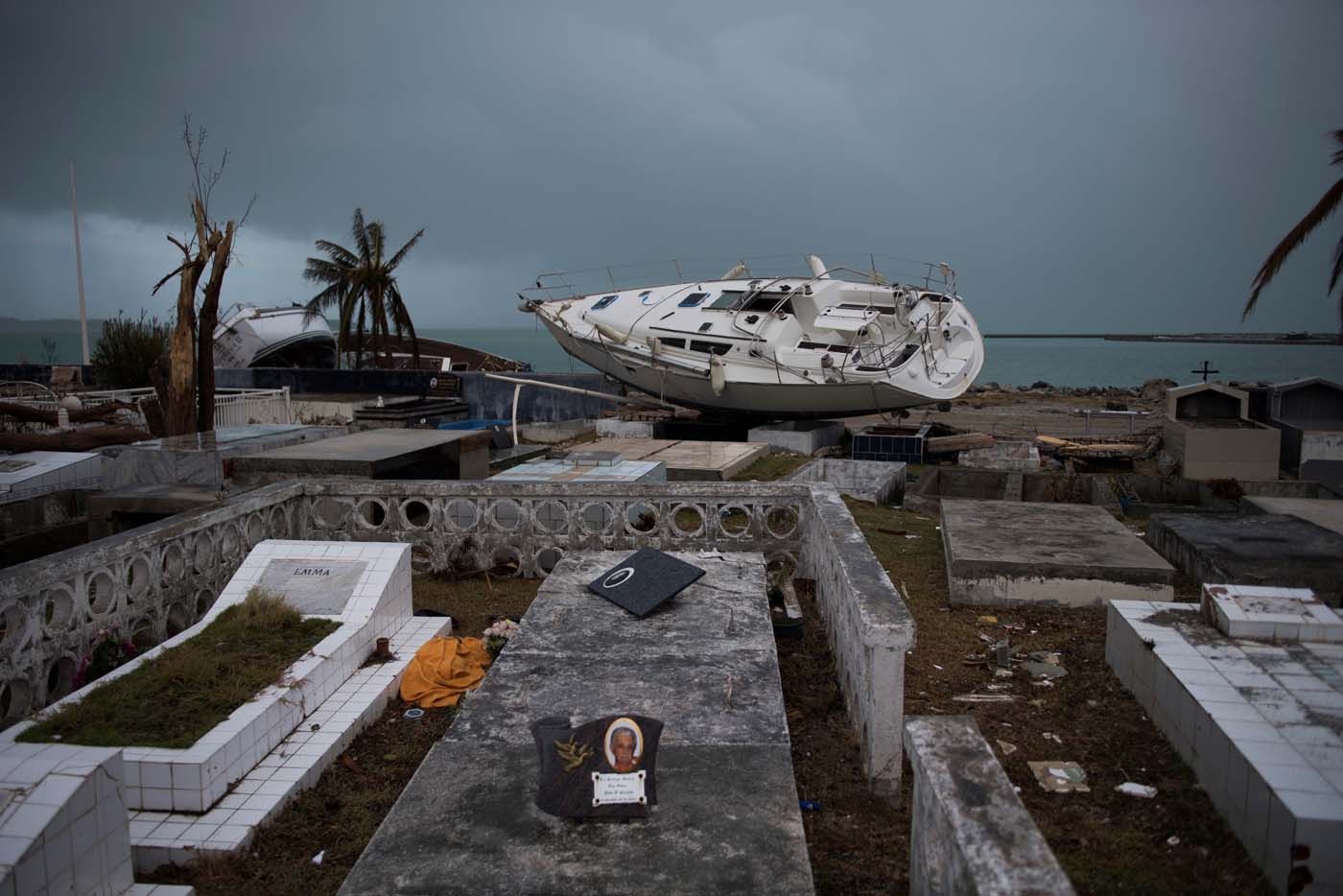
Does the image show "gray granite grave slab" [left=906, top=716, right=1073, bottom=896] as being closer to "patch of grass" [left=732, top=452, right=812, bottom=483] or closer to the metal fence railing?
"patch of grass" [left=732, top=452, right=812, bottom=483]

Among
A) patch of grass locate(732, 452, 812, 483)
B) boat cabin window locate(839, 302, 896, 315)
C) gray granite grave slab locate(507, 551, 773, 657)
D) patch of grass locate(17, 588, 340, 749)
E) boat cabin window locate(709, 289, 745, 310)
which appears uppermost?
boat cabin window locate(709, 289, 745, 310)

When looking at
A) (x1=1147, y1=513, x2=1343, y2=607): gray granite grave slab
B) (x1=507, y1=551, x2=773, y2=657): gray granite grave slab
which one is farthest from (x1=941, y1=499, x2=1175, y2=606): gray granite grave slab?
(x1=507, y1=551, x2=773, y2=657): gray granite grave slab

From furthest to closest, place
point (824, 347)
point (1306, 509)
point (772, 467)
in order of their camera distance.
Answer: point (824, 347), point (772, 467), point (1306, 509)

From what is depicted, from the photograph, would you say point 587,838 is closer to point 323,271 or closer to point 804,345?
point 804,345

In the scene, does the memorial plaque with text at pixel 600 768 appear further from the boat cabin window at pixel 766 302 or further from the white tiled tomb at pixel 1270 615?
the boat cabin window at pixel 766 302

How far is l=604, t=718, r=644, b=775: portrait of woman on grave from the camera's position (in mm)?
3863

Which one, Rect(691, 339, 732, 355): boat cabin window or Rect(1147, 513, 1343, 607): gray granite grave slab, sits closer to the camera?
Rect(1147, 513, 1343, 607): gray granite grave slab

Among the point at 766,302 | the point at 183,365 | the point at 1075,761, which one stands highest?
the point at 766,302

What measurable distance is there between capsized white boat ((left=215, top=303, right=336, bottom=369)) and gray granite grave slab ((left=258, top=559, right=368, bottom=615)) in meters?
35.2

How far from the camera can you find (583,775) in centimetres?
384

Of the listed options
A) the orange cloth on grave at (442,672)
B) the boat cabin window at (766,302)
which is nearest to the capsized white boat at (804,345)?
the boat cabin window at (766,302)

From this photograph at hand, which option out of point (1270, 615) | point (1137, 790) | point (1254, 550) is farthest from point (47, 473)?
point (1254, 550)

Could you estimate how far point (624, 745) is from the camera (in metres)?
3.89

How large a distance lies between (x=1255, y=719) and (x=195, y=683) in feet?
19.3
